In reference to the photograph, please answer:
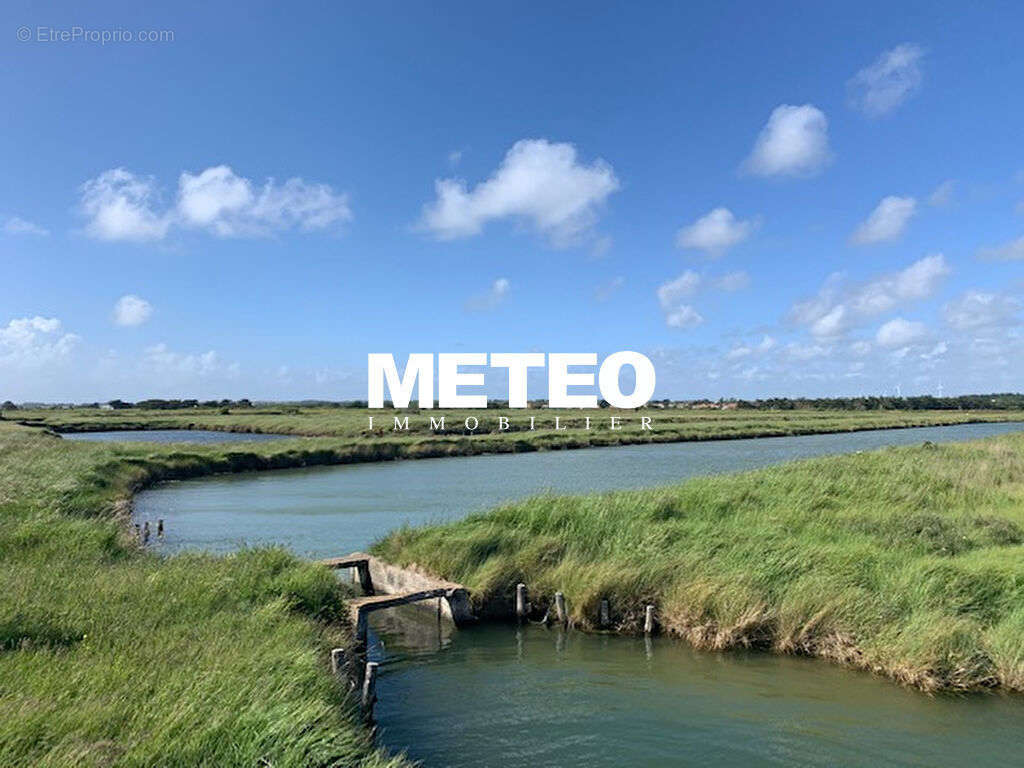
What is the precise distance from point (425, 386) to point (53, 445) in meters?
32.8

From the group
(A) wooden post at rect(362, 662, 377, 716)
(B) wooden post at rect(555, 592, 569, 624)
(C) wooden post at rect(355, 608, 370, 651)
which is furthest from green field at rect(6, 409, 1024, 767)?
(A) wooden post at rect(362, 662, 377, 716)

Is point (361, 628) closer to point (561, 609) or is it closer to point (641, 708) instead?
point (561, 609)

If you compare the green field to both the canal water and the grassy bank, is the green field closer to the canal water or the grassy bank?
the canal water

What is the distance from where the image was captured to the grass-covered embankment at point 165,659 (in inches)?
230

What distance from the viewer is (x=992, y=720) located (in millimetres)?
9523

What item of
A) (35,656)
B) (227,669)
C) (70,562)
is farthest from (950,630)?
(70,562)

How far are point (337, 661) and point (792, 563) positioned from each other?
867cm

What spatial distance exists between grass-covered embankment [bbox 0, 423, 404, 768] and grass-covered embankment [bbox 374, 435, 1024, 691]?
16.1 ft

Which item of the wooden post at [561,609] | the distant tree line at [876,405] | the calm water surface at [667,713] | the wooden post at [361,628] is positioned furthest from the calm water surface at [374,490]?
the distant tree line at [876,405]

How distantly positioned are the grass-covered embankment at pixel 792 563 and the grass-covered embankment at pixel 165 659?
193 inches

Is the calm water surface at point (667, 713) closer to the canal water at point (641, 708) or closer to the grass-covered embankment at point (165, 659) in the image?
the canal water at point (641, 708)

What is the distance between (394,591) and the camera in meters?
16.4

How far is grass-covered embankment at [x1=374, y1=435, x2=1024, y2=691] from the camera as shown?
36.7ft

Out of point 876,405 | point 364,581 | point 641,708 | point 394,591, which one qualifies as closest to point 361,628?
point 394,591
